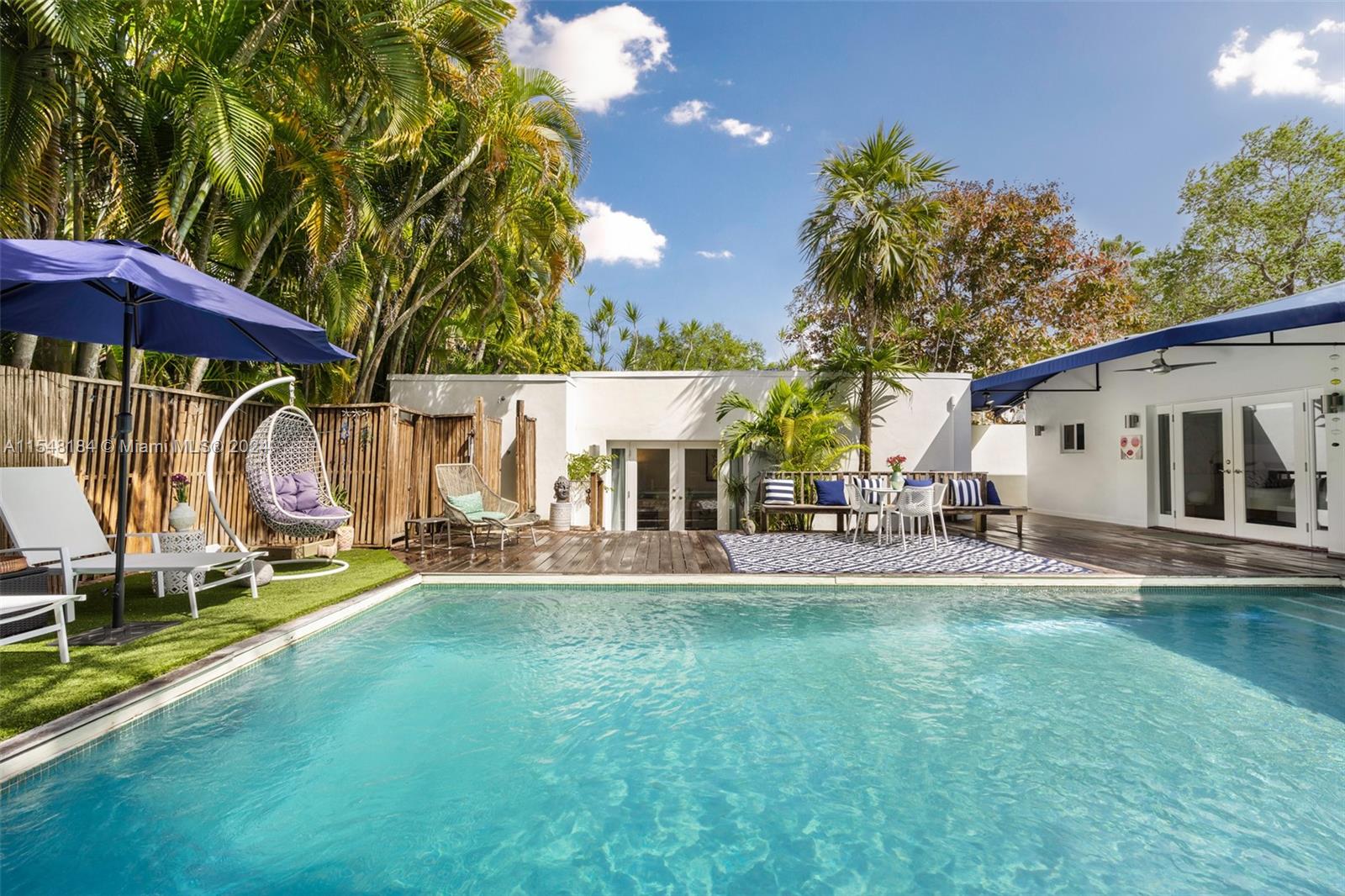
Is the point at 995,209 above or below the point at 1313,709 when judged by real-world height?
above

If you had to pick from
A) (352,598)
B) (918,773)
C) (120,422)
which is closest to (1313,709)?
(918,773)

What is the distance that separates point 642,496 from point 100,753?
394 inches

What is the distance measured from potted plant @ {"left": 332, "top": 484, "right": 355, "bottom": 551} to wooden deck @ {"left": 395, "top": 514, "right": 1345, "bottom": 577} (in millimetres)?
703

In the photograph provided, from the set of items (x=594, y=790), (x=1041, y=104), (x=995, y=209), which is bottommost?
(x=594, y=790)

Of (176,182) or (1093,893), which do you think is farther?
(176,182)

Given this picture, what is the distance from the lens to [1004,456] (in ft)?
54.7

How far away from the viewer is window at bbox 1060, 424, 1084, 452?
13.3 m

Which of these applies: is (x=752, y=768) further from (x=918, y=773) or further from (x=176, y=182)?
(x=176, y=182)

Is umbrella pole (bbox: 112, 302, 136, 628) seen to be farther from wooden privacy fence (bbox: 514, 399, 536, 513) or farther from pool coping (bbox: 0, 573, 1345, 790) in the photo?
wooden privacy fence (bbox: 514, 399, 536, 513)

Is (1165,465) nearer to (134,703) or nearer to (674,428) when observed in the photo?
(674,428)

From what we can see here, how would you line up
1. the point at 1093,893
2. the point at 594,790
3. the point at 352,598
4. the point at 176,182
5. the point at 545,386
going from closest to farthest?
the point at 1093,893, the point at 594,790, the point at 352,598, the point at 176,182, the point at 545,386

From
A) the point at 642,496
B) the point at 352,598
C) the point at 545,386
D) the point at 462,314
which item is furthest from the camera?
the point at 462,314

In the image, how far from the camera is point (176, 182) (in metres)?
6.37

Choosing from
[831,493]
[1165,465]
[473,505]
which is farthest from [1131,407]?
[473,505]
